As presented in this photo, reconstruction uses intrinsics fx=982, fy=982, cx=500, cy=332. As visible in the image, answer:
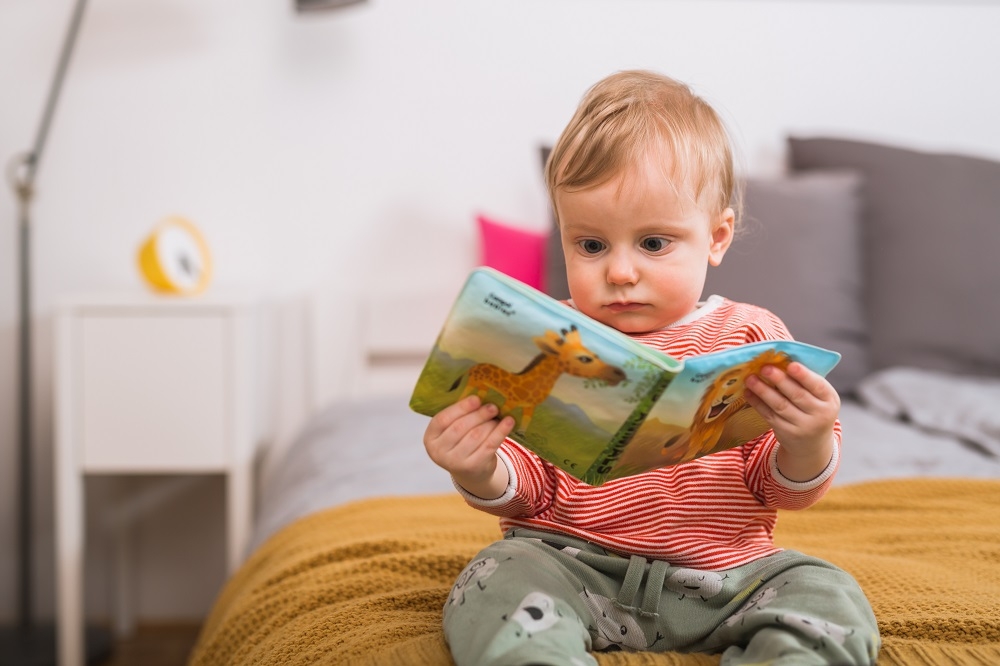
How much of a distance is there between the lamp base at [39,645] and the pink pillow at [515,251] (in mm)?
1056

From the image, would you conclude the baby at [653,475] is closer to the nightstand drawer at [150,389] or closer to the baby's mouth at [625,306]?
the baby's mouth at [625,306]

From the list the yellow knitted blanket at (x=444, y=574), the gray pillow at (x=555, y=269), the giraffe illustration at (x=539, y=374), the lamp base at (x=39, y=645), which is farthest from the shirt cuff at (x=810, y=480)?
the lamp base at (x=39, y=645)

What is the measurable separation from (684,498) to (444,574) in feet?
0.86

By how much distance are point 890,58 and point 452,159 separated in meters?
1.00

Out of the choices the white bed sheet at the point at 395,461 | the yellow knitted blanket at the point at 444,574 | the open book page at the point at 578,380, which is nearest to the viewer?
the open book page at the point at 578,380

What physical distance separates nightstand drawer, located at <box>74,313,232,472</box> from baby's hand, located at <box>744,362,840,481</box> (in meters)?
1.19

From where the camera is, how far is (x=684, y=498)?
85 centimetres

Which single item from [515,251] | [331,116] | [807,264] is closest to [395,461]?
[515,251]

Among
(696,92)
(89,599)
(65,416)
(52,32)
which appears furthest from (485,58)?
(89,599)

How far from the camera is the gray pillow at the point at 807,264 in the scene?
5.44ft

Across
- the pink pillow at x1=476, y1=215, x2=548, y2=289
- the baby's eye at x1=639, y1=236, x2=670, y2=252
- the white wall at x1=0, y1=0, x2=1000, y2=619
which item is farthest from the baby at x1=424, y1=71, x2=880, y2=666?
the white wall at x1=0, y1=0, x2=1000, y2=619

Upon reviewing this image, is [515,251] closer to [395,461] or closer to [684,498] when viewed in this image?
[395,461]

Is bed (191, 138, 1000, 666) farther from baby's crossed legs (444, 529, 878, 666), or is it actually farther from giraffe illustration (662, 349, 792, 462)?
giraffe illustration (662, 349, 792, 462)

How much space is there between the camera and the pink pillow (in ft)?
6.10
